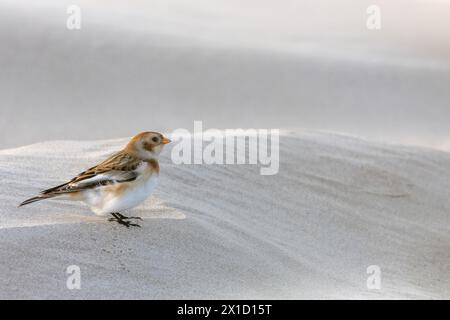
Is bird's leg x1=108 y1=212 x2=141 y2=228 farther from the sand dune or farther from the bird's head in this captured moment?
the bird's head

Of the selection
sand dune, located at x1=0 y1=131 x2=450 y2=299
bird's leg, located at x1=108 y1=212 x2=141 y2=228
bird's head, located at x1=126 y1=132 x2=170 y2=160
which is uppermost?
bird's head, located at x1=126 y1=132 x2=170 y2=160

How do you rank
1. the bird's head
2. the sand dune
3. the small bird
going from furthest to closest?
the bird's head → the small bird → the sand dune

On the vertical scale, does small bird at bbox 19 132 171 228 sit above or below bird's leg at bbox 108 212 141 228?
above

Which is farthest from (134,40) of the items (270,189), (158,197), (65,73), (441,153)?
(158,197)

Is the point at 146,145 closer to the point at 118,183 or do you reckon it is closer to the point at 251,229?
the point at 118,183

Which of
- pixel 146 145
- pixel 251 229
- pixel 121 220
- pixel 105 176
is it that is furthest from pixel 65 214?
pixel 251 229

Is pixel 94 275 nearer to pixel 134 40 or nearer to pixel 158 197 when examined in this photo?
pixel 158 197

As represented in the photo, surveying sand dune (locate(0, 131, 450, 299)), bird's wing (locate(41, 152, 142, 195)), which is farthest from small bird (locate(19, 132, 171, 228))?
sand dune (locate(0, 131, 450, 299))
